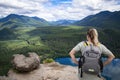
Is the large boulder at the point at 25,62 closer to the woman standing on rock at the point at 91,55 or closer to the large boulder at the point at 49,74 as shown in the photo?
the large boulder at the point at 49,74

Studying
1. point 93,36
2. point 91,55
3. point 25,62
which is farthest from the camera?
point 25,62

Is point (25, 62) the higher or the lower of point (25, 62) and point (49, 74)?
the higher

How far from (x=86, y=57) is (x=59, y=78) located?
1836 centimetres

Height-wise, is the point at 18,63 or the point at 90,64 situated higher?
the point at 90,64

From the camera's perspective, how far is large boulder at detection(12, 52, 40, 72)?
1209 inches

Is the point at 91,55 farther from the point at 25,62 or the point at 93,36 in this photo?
the point at 25,62

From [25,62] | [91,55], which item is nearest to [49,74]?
[25,62]

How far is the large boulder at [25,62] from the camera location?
3072 centimetres

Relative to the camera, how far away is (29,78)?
2966 cm

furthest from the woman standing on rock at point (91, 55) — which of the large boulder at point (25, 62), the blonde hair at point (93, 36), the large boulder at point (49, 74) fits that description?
the large boulder at point (25, 62)

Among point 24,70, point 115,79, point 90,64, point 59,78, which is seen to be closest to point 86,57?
point 90,64

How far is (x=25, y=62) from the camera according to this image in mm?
31516

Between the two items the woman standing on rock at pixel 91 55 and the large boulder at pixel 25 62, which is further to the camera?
the large boulder at pixel 25 62

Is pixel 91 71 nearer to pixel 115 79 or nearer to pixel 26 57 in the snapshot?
pixel 26 57
